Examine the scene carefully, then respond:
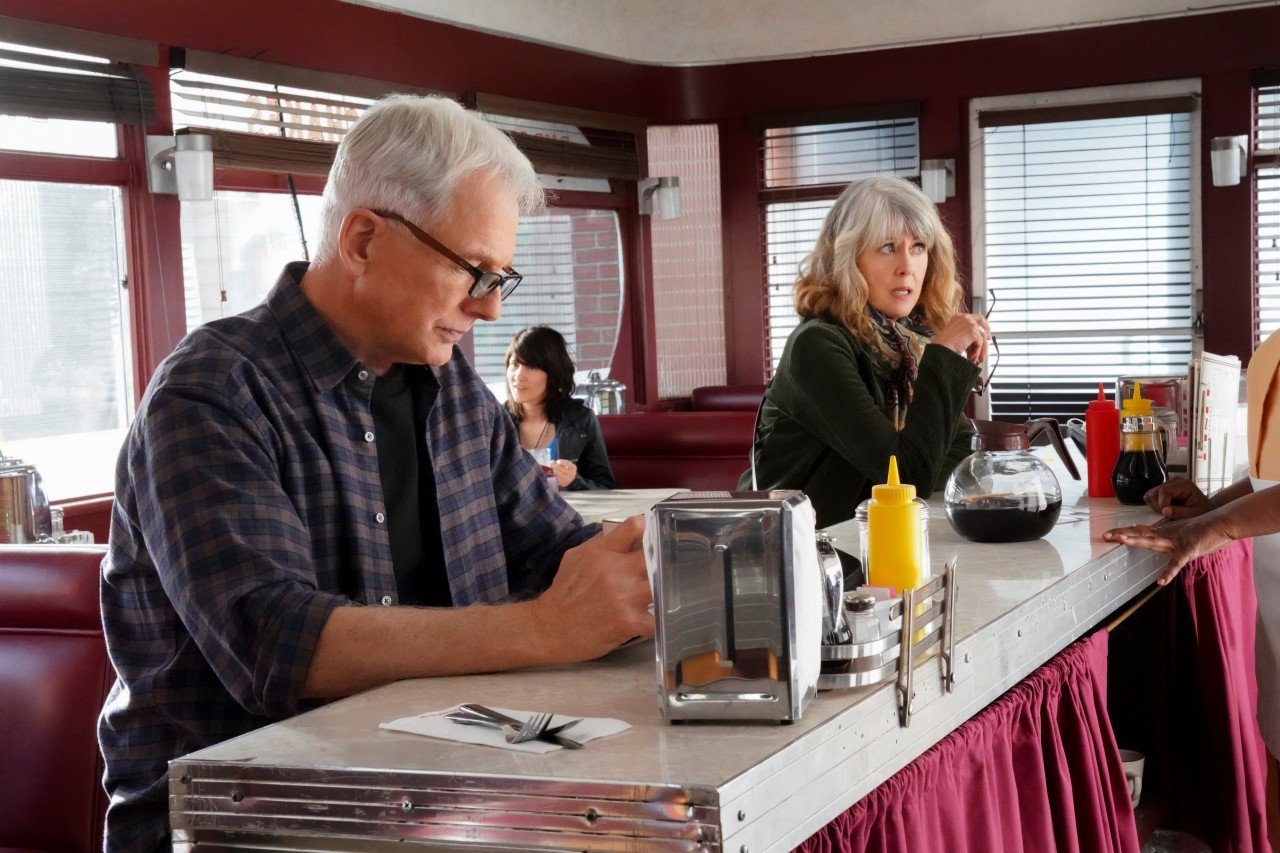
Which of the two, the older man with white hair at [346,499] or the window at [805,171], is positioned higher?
the window at [805,171]

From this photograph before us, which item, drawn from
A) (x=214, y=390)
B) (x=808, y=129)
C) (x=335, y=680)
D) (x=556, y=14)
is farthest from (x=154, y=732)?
(x=808, y=129)

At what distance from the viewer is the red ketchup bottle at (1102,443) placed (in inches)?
107

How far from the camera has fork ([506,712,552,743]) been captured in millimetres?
1193

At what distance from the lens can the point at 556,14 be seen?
752cm

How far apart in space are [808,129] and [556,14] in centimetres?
164

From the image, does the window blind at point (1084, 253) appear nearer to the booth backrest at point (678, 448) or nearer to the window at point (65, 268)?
the booth backrest at point (678, 448)

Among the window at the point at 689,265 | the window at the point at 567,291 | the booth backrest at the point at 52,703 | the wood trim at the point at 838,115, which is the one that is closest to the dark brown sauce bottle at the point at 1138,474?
the booth backrest at the point at 52,703

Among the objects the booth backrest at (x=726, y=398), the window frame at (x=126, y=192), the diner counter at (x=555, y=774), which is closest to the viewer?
the diner counter at (x=555, y=774)

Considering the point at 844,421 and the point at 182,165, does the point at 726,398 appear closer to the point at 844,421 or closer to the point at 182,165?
the point at 182,165

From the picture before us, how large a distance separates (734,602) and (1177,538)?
1.35 metres

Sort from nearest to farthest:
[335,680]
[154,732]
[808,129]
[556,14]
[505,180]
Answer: [335,680]
[154,732]
[505,180]
[556,14]
[808,129]

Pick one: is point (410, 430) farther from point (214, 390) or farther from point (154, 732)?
point (154, 732)

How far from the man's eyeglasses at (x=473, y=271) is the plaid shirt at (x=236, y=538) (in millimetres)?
153

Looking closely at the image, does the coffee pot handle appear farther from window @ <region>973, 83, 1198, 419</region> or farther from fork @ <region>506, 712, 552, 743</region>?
window @ <region>973, 83, 1198, 419</region>
